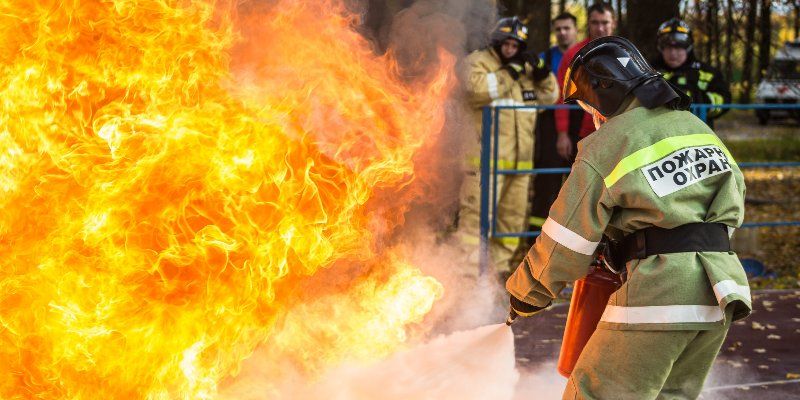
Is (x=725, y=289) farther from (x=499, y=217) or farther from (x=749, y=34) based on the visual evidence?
(x=749, y=34)

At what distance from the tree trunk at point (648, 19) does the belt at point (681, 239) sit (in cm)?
821

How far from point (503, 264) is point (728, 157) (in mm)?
4252

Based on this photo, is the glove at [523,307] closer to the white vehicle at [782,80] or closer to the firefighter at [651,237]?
the firefighter at [651,237]

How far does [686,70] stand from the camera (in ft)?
25.0

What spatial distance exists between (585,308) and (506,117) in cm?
404

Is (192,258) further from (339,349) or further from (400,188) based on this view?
(400,188)

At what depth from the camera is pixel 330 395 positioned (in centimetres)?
431

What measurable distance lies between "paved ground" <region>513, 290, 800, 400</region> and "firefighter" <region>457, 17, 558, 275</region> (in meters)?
0.93

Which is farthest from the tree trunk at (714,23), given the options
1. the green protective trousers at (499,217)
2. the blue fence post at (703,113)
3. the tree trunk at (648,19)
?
the green protective trousers at (499,217)

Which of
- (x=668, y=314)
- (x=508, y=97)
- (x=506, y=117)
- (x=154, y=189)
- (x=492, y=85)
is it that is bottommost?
(x=506, y=117)

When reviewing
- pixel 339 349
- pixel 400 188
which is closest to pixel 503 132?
pixel 400 188

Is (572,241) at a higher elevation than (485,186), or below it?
higher

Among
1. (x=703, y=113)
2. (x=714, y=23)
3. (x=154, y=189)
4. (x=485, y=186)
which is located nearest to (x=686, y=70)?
(x=703, y=113)

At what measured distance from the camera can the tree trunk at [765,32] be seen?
39.5 ft
